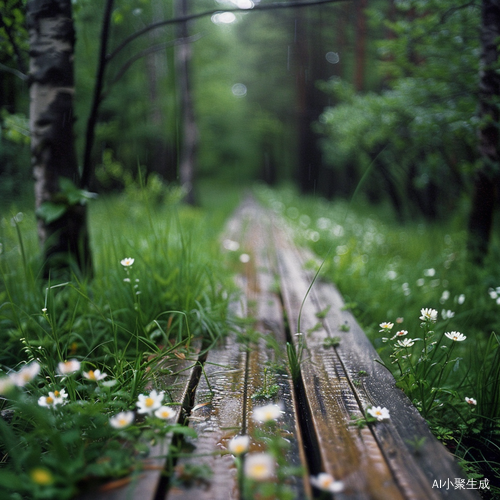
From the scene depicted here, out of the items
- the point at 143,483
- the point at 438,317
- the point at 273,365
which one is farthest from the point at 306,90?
the point at 143,483

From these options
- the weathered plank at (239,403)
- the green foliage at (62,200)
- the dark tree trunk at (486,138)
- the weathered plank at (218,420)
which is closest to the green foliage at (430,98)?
the dark tree trunk at (486,138)

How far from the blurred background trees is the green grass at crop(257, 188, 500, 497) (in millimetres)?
886

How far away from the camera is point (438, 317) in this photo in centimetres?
286

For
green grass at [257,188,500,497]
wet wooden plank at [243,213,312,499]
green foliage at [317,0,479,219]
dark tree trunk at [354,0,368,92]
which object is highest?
dark tree trunk at [354,0,368,92]

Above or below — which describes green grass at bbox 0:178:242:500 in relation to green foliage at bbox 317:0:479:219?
below

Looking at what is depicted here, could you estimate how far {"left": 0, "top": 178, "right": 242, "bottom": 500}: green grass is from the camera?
98 cm

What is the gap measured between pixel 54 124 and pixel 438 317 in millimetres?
3098

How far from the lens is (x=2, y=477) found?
859 mm

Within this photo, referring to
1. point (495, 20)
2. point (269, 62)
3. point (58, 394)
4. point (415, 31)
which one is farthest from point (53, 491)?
point (269, 62)

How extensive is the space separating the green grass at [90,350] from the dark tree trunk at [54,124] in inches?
7.3

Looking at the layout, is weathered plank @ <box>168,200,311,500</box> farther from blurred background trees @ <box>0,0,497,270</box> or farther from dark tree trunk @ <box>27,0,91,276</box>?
dark tree trunk @ <box>27,0,91,276</box>

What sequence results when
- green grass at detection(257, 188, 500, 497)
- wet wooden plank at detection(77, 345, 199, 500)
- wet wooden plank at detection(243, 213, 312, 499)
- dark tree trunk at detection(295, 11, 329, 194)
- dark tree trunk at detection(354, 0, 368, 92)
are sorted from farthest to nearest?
dark tree trunk at detection(295, 11, 329, 194) → dark tree trunk at detection(354, 0, 368, 92) → green grass at detection(257, 188, 500, 497) → wet wooden plank at detection(243, 213, 312, 499) → wet wooden plank at detection(77, 345, 199, 500)

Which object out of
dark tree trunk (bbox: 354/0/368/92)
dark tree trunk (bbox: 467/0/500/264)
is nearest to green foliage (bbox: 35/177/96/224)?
dark tree trunk (bbox: 467/0/500/264)

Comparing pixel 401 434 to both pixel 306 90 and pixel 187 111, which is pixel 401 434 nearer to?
pixel 187 111
